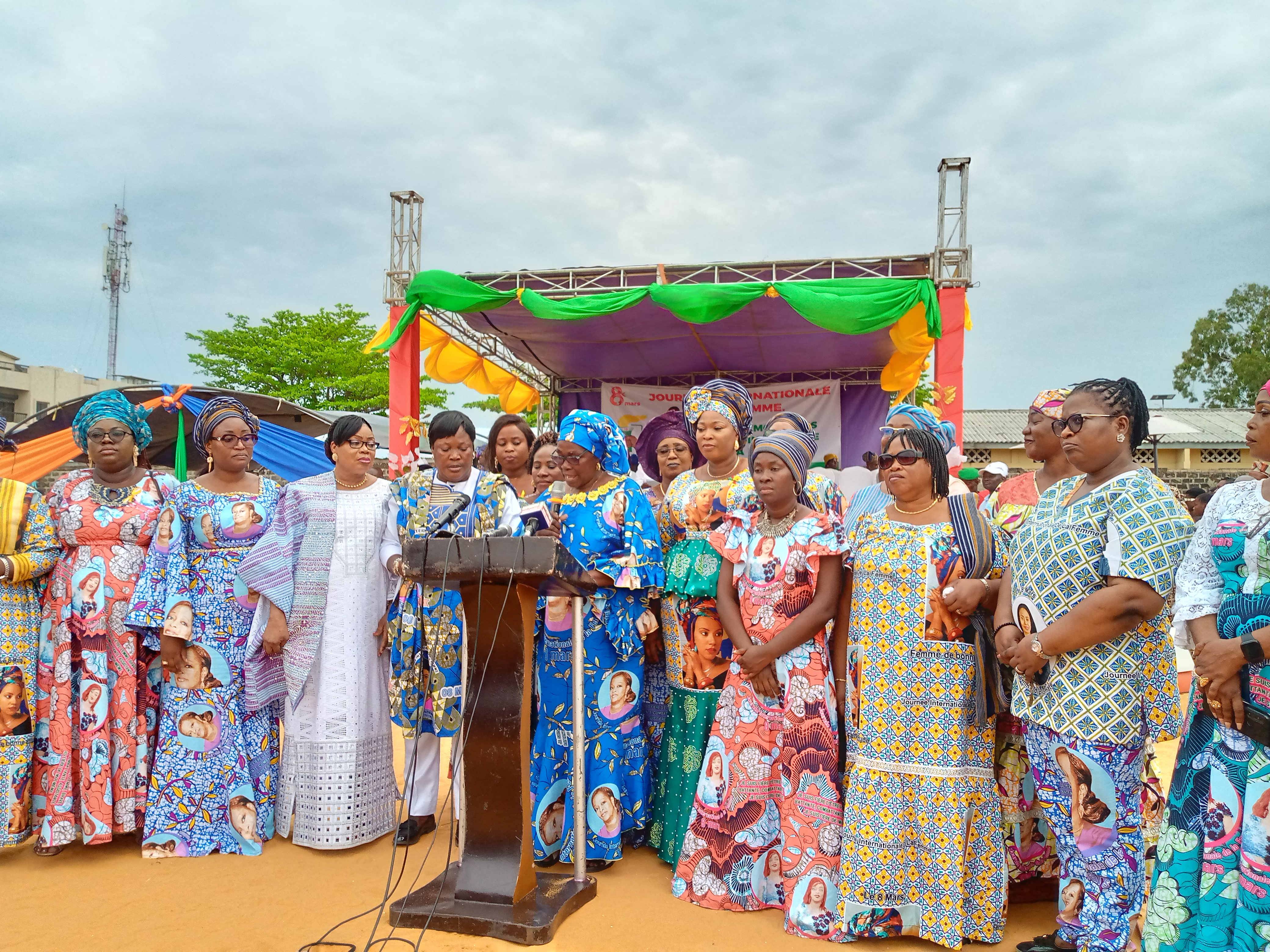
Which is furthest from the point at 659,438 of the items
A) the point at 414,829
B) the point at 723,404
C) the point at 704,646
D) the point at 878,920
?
the point at 878,920

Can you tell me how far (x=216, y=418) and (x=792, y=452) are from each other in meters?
2.81

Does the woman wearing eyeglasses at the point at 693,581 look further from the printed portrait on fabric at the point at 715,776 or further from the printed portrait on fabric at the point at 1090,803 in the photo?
the printed portrait on fabric at the point at 1090,803

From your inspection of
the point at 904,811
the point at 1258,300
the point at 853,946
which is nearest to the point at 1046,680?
the point at 904,811

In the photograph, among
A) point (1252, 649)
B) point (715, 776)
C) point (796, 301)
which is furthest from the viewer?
point (796, 301)

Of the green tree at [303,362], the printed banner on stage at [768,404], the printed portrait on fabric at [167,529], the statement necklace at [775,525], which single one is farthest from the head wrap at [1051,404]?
the green tree at [303,362]

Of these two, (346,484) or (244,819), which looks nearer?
(244,819)

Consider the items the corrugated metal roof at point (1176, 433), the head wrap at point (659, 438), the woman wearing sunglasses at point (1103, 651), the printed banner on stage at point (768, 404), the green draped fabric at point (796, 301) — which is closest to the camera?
the woman wearing sunglasses at point (1103, 651)

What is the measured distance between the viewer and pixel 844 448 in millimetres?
13164

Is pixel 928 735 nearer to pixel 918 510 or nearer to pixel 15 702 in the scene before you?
pixel 918 510

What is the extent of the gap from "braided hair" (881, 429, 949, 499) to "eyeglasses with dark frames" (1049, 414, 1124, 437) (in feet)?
1.52

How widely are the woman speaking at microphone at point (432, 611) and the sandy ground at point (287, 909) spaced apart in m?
0.37

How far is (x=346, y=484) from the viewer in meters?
4.29

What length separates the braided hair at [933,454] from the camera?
321 centimetres

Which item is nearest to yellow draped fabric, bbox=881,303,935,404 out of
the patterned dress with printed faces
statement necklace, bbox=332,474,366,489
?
the patterned dress with printed faces
